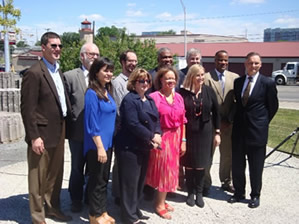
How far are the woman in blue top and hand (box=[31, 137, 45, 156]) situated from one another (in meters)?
0.45

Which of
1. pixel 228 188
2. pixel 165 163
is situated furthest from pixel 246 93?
pixel 228 188

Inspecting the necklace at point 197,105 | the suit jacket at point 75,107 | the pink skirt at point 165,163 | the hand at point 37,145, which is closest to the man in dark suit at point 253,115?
the necklace at point 197,105

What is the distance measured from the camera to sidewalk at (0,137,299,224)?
12.9 feet

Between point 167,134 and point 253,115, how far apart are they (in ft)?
3.98

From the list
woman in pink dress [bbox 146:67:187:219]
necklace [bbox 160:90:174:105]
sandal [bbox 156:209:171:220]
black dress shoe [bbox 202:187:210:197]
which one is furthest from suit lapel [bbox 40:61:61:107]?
black dress shoe [bbox 202:187:210:197]

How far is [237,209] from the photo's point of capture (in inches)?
167

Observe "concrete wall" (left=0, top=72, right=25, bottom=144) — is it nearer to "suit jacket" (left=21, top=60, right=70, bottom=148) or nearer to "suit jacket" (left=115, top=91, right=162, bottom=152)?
"suit jacket" (left=21, top=60, right=70, bottom=148)

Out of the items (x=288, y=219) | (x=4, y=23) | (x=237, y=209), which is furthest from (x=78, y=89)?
(x=4, y=23)

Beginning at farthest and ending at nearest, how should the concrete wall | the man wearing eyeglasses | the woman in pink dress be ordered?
1. the concrete wall
2. the man wearing eyeglasses
3. the woman in pink dress

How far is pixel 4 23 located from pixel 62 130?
7278mm

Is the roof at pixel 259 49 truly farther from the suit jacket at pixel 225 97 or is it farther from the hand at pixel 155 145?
the hand at pixel 155 145

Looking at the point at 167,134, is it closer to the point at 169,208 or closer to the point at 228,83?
the point at 169,208

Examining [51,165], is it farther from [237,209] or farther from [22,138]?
[22,138]

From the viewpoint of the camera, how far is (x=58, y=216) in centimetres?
380
